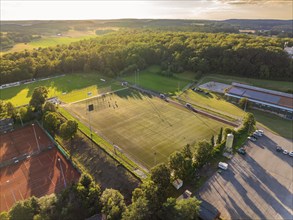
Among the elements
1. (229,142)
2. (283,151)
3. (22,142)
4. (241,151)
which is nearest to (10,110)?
(22,142)

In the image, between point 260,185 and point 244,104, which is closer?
point 260,185

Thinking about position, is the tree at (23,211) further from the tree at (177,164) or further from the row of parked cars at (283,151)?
the row of parked cars at (283,151)

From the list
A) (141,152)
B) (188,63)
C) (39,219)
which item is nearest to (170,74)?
(188,63)

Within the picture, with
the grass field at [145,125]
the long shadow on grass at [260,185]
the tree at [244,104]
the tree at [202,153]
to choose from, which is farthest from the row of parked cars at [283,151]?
the tree at [244,104]

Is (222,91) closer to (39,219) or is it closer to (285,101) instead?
(285,101)

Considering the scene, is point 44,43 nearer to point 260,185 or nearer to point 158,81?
point 158,81

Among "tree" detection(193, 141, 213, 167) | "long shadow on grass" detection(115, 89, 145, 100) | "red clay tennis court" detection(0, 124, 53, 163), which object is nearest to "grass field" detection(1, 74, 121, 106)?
"long shadow on grass" detection(115, 89, 145, 100)

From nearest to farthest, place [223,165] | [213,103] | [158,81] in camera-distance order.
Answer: [223,165], [213,103], [158,81]

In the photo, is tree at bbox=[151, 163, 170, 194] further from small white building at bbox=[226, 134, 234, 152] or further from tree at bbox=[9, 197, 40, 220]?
small white building at bbox=[226, 134, 234, 152]

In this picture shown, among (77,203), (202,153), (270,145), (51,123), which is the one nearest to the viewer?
(77,203)
